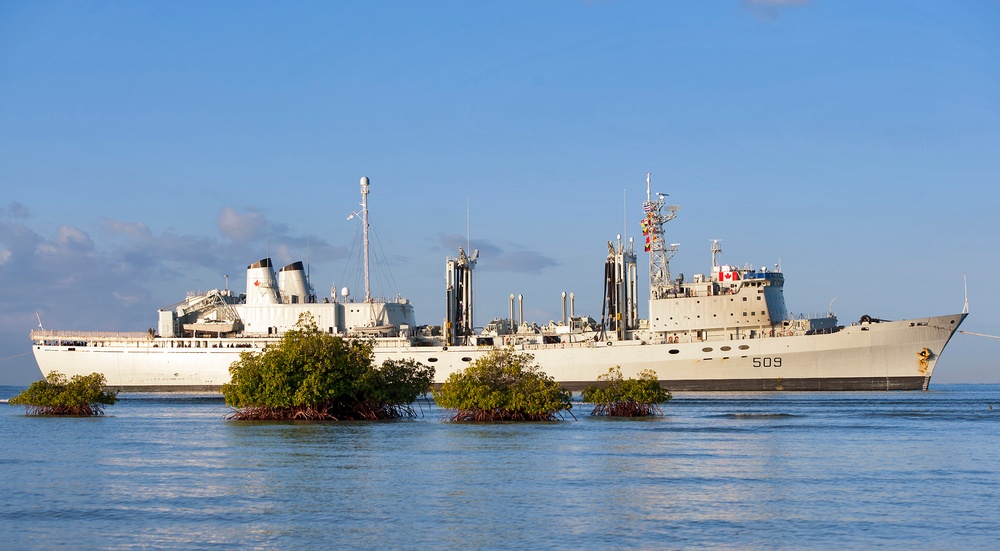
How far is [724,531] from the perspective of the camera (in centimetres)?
1930

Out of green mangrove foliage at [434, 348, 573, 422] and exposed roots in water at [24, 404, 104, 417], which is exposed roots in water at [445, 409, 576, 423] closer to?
green mangrove foliage at [434, 348, 573, 422]

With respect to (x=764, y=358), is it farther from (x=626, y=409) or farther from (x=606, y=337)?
(x=626, y=409)

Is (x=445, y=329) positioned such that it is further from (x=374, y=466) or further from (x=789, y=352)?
(x=374, y=466)

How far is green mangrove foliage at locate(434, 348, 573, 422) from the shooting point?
42.5 metres

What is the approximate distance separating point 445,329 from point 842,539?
60429 millimetres

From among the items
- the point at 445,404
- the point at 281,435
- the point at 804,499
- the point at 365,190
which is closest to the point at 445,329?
the point at 365,190

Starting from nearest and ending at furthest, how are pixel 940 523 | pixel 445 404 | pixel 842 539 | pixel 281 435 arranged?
pixel 842 539
pixel 940 523
pixel 281 435
pixel 445 404

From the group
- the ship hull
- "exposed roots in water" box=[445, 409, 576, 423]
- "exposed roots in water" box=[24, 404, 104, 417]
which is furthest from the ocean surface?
the ship hull

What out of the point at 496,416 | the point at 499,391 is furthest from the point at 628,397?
the point at 499,391

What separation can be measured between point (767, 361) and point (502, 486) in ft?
155

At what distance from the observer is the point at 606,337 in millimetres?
74438

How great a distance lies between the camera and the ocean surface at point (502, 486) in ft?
62.3

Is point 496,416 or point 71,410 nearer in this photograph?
point 496,416

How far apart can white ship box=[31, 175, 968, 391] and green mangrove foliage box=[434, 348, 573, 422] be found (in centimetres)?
1794
